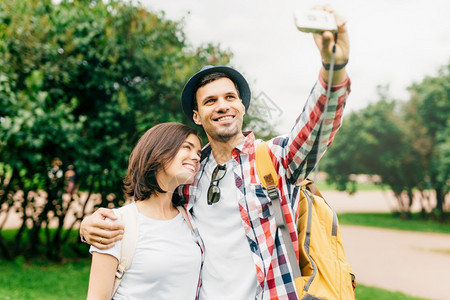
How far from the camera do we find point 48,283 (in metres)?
5.98

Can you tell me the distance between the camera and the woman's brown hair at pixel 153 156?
2189 millimetres

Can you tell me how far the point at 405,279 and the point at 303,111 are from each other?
7212 mm

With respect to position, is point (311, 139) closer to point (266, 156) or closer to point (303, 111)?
point (303, 111)

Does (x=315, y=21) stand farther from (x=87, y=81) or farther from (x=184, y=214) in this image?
(x=87, y=81)

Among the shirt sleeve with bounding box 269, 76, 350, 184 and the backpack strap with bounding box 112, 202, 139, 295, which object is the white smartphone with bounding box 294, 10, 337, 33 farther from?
the backpack strap with bounding box 112, 202, 139, 295

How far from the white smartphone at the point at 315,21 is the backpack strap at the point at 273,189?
73cm

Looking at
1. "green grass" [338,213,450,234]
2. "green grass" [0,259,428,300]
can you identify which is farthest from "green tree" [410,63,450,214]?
"green grass" [0,259,428,300]

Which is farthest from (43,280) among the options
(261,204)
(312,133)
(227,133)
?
(312,133)

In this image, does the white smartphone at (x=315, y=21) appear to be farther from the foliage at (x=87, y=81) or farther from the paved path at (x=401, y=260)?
the paved path at (x=401, y=260)

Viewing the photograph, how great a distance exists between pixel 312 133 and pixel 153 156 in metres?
0.93

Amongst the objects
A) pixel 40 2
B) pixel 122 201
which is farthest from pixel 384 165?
pixel 40 2

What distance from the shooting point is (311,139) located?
1.70m

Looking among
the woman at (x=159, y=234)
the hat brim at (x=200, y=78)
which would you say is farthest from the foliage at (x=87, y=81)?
the woman at (x=159, y=234)

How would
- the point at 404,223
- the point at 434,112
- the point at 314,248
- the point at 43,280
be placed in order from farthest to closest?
the point at 404,223 → the point at 434,112 → the point at 43,280 → the point at 314,248
